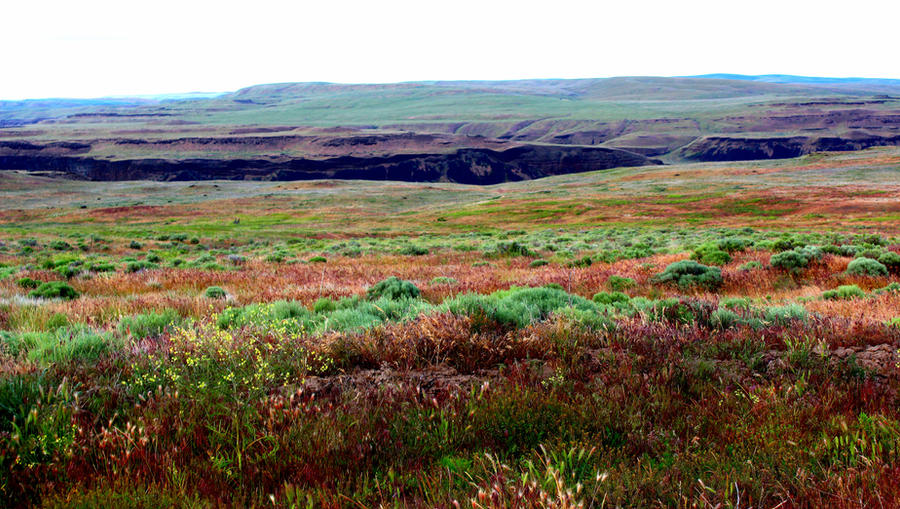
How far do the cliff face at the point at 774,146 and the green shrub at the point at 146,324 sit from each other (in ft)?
562

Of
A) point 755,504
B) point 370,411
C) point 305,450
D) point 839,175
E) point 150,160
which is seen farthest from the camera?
point 150,160

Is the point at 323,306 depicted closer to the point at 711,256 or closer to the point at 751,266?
the point at 751,266

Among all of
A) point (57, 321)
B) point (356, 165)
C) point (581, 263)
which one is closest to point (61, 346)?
point (57, 321)

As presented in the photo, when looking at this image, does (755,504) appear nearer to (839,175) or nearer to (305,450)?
(305,450)

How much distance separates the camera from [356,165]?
439 ft

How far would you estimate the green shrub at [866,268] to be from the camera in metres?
9.37

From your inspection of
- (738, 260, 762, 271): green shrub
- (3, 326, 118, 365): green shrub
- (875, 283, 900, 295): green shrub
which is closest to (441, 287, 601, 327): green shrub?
(3, 326, 118, 365): green shrub

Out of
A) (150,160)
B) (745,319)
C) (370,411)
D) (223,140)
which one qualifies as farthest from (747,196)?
(223,140)

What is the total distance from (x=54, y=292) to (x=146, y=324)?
4.29 meters

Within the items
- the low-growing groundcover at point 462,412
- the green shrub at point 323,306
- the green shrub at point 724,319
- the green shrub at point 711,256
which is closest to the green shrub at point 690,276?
the green shrub at point 711,256

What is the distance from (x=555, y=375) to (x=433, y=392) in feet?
2.90

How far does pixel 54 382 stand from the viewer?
3.23 meters

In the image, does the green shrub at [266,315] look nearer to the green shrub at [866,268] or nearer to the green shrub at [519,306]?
the green shrub at [519,306]

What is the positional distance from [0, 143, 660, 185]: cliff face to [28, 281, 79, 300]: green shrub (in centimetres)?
12239
